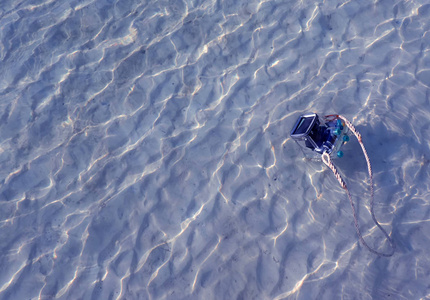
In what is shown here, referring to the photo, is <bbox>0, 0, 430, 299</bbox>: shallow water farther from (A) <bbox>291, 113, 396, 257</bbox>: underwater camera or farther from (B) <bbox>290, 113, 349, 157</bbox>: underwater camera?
(B) <bbox>290, 113, 349, 157</bbox>: underwater camera

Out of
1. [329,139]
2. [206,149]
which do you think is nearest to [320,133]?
[329,139]

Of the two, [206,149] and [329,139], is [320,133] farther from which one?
[206,149]

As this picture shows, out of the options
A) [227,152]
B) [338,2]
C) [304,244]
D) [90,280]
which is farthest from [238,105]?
[90,280]

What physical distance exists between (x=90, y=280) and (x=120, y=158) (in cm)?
161

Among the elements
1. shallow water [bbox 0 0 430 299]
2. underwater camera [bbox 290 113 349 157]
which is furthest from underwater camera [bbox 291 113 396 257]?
shallow water [bbox 0 0 430 299]

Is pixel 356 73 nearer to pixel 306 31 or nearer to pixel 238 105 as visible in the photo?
pixel 306 31

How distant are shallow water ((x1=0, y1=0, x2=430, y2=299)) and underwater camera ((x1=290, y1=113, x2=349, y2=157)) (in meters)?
0.42

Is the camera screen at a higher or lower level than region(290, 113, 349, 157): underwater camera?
higher

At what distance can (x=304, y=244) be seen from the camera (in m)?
4.31

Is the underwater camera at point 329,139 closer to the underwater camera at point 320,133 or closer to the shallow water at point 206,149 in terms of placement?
the underwater camera at point 320,133

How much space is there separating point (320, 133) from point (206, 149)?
1.54 metres

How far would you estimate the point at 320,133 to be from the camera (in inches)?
170

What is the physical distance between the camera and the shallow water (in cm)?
423

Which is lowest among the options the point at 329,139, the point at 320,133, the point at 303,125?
the point at 329,139
